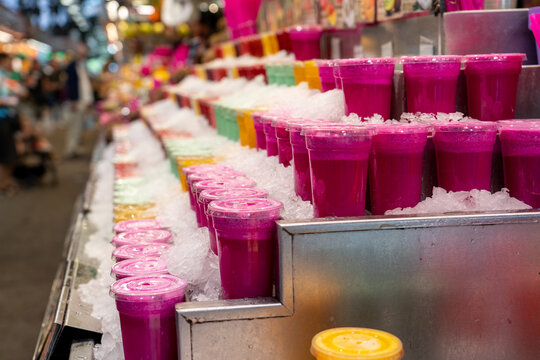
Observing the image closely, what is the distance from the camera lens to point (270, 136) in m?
2.43

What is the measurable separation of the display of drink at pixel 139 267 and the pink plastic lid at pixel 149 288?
7 centimetres

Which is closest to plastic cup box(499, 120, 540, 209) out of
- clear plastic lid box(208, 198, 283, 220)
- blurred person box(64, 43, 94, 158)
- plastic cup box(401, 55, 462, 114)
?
plastic cup box(401, 55, 462, 114)

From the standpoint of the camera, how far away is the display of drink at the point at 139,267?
76.4 inches

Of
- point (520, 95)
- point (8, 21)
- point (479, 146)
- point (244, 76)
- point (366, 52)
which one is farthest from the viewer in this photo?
point (8, 21)

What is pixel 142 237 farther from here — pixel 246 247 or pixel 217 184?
pixel 246 247

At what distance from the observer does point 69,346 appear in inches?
82.4

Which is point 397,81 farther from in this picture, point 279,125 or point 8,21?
point 8,21

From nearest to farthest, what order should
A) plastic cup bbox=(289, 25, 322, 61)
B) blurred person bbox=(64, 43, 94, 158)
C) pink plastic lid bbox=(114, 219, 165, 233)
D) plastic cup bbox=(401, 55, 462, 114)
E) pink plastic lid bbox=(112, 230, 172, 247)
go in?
plastic cup bbox=(401, 55, 462, 114)
pink plastic lid bbox=(112, 230, 172, 247)
pink plastic lid bbox=(114, 219, 165, 233)
plastic cup bbox=(289, 25, 322, 61)
blurred person bbox=(64, 43, 94, 158)

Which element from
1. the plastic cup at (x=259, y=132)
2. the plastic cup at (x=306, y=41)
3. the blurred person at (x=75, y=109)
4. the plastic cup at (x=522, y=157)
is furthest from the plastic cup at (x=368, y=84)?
the blurred person at (x=75, y=109)

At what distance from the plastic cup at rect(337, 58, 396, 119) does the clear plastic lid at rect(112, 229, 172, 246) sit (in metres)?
0.86

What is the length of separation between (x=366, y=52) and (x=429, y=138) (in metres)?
1.34

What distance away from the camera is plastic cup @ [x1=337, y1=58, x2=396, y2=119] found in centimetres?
190

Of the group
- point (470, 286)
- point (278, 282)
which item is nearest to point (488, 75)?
point (470, 286)

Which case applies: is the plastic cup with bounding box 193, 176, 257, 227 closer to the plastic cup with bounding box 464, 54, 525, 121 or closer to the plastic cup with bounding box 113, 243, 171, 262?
the plastic cup with bounding box 113, 243, 171, 262
